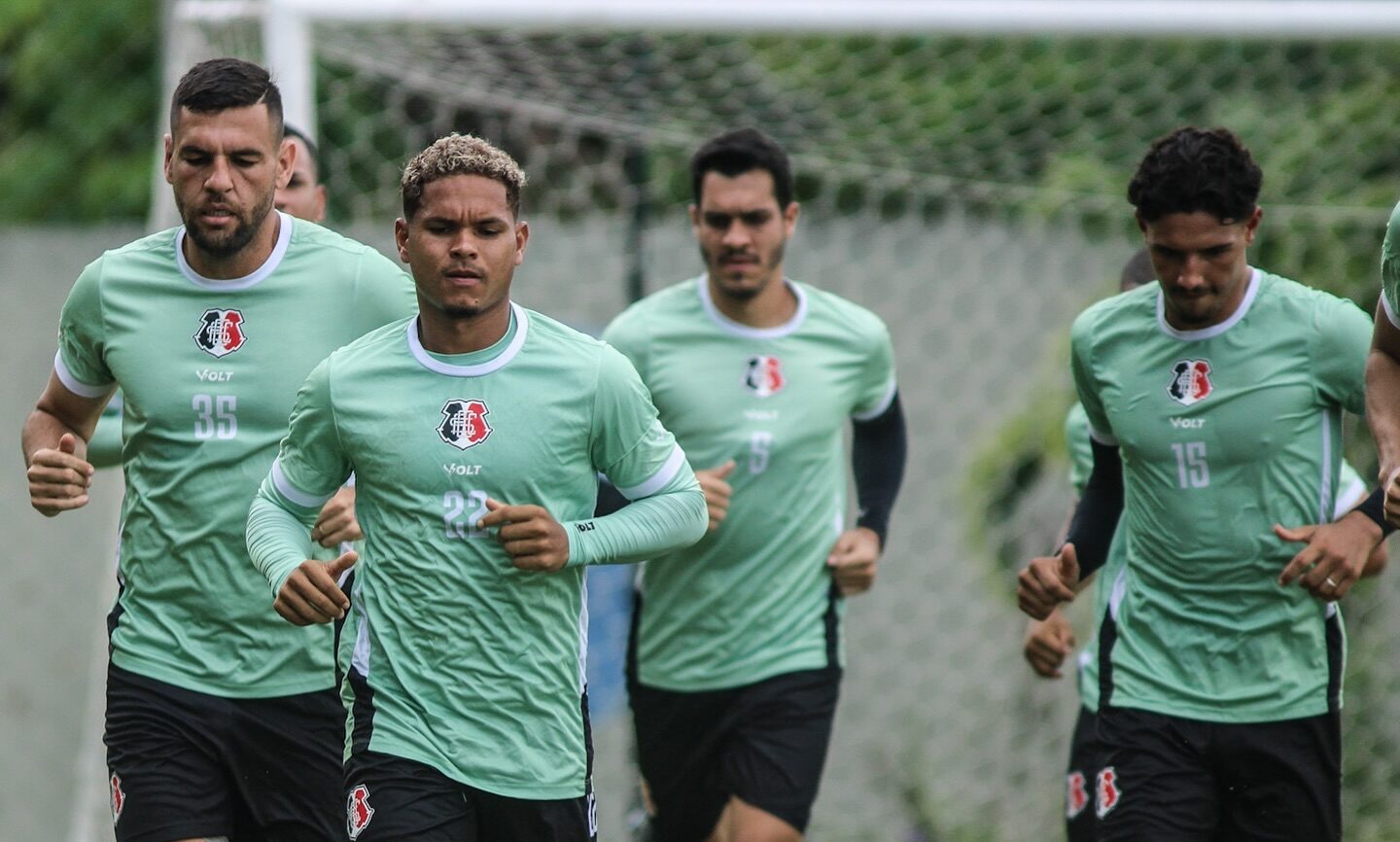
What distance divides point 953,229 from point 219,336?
16.5 ft

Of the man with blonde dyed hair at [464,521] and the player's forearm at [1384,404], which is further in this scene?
the player's forearm at [1384,404]

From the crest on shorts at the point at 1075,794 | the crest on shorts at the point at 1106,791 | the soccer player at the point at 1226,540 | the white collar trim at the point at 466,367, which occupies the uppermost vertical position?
the white collar trim at the point at 466,367

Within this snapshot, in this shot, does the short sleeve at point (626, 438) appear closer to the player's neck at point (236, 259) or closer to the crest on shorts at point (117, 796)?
the player's neck at point (236, 259)

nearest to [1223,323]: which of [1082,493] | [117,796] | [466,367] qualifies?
[1082,493]

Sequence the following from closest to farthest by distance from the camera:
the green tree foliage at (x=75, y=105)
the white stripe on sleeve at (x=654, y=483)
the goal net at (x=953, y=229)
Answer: the white stripe on sleeve at (x=654, y=483), the goal net at (x=953, y=229), the green tree foliage at (x=75, y=105)

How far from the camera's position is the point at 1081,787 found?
573cm

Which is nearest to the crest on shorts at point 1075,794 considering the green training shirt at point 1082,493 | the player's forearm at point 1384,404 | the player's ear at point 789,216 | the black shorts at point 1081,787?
the black shorts at point 1081,787

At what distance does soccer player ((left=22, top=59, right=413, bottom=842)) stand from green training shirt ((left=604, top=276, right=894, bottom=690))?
1.39 meters

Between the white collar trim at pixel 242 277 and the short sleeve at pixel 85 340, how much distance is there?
0.19 meters

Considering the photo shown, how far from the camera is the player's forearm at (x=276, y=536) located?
162 inches

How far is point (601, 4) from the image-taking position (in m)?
7.57

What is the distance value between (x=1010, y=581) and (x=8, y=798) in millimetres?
4518

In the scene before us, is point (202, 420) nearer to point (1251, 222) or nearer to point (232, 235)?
point (232, 235)

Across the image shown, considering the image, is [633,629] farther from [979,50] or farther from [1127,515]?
[979,50]
